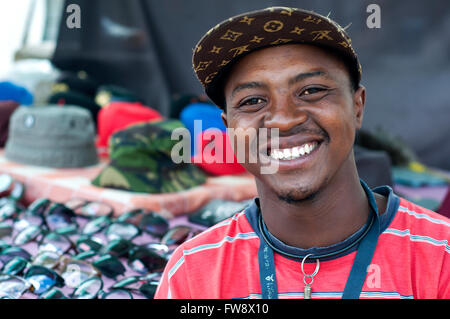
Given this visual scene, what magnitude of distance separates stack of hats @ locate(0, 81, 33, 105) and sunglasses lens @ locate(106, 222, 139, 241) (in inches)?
79.2

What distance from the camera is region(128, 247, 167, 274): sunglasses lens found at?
4.99ft

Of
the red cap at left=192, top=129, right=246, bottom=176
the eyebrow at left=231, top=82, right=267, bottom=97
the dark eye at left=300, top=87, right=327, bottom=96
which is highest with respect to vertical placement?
the eyebrow at left=231, top=82, right=267, bottom=97

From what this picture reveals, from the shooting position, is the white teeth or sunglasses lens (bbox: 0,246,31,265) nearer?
the white teeth

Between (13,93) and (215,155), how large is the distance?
1.80m

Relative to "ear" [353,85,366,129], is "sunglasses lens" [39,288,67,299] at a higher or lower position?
lower

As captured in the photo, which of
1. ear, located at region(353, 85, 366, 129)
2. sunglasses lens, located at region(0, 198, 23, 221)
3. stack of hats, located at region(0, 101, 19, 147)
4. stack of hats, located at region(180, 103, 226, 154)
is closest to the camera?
ear, located at region(353, 85, 366, 129)

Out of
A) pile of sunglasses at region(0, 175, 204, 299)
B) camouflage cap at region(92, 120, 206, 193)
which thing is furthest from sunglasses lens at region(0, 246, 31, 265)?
camouflage cap at region(92, 120, 206, 193)

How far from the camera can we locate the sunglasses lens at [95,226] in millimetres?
1841

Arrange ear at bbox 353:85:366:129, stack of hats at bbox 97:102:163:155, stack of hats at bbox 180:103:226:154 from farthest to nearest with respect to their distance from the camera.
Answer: stack of hats at bbox 97:102:163:155 < stack of hats at bbox 180:103:226:154 < ear at bbox 353:85:366:129

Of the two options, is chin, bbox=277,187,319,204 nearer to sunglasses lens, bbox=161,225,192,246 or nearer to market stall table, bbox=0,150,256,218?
sunglasses lens, bbox=161,225,192,246

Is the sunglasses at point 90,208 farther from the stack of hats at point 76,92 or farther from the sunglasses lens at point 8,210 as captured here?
the stack of hats at point 76,92

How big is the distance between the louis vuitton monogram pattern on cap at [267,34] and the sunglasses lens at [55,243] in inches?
41.2

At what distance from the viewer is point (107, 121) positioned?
2.97 m

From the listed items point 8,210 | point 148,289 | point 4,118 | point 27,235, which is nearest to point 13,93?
point 4,118
